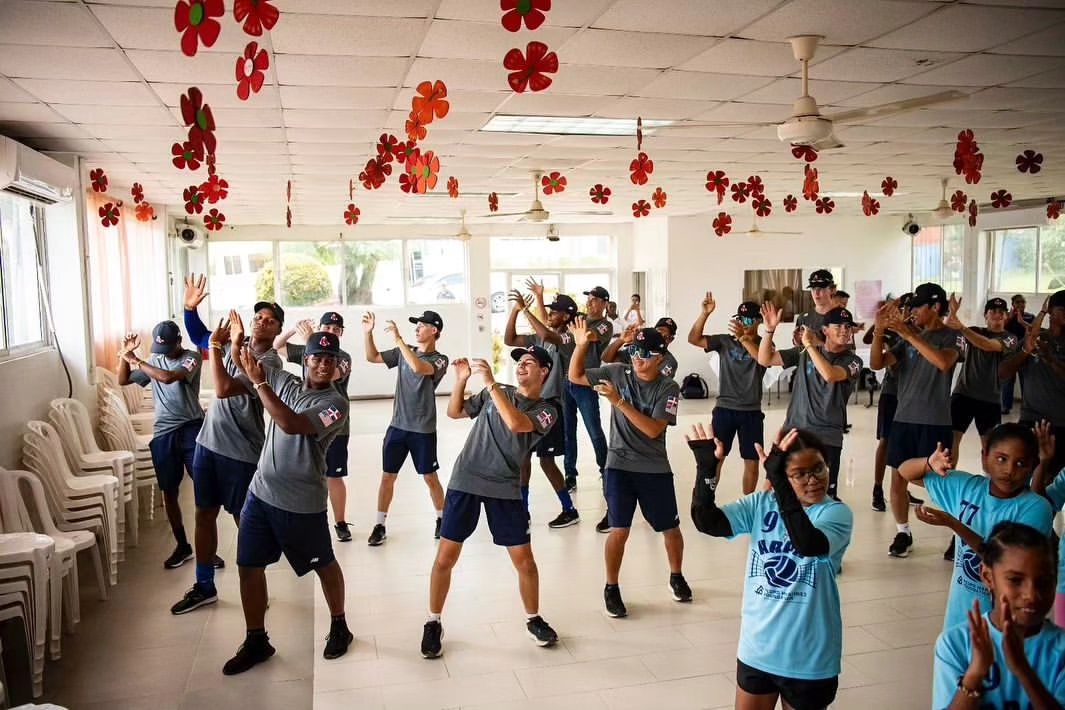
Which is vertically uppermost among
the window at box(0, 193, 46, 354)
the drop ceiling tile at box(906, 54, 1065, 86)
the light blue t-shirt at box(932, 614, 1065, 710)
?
the drop ceiling tile at box(906, 54, 1065, 86)

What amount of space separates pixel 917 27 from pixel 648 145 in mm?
3165

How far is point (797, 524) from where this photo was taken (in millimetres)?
2500

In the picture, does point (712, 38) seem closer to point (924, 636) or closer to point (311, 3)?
point (311, 3)

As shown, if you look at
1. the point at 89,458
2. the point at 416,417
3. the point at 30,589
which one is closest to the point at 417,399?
the point at 416,417

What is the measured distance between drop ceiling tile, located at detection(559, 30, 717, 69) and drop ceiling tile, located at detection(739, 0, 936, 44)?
0.30 m

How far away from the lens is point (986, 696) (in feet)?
6.47

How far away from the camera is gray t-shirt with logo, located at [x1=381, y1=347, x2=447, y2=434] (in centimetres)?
579

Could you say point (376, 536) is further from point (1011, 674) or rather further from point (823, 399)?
point (1011, 674)

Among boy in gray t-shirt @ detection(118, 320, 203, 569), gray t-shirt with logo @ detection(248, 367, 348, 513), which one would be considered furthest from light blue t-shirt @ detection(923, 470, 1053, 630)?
boy in gray t-shirt @ detection(118, 320, 203, 569)

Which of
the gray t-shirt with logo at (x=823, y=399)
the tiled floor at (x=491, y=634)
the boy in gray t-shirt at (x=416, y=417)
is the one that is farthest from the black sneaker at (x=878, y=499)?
the boy in gray t-shirt at (x=416, y=417)

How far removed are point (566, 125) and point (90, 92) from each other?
2.99 meters

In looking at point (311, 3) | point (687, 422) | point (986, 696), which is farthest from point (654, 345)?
point (687, 422)

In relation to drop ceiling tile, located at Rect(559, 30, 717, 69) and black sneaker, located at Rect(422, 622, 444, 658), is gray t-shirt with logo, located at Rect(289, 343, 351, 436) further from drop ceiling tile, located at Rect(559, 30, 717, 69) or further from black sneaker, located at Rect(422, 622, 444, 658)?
drop ceiling tile, located at Rect(559, 30, 717, 69)

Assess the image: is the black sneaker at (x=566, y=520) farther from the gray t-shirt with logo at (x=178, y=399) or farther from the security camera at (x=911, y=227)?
the security camera at (x=911, y=227)
